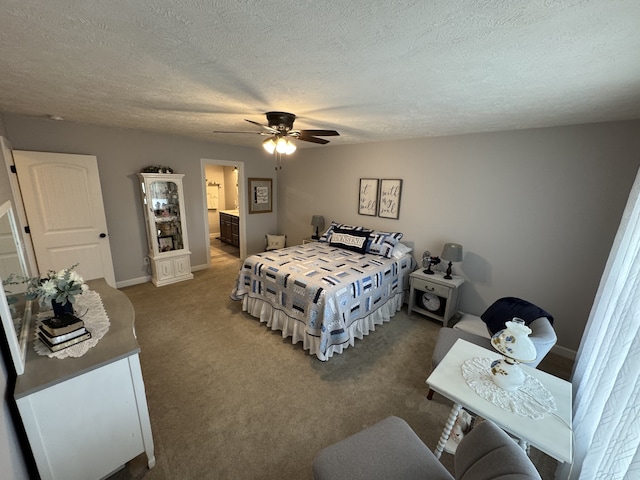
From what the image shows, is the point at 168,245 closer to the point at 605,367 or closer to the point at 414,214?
the point at 414,214

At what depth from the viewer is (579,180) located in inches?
97.6

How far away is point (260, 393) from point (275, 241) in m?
3.54

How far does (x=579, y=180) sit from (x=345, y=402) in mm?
3071

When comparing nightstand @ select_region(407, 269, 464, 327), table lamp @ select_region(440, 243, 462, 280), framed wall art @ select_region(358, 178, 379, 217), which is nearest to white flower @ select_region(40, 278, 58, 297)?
nightstand @ select_region(407, 269, 464, 327)

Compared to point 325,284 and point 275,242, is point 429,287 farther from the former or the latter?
point 275,242

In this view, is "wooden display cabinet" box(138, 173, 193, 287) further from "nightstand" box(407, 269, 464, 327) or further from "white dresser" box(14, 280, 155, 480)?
"nightstand" box(407, 269, 464, 327)

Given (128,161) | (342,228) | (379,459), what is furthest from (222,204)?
(379,459)

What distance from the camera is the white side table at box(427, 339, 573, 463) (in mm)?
1102

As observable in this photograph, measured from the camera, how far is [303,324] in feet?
8.76

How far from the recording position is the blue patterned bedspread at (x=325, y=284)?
8.25 feet

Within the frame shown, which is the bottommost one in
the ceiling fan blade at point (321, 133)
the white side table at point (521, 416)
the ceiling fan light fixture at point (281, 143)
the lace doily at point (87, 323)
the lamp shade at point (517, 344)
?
the white side table at point (521, 416)

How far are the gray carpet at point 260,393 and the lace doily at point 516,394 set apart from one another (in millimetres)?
712

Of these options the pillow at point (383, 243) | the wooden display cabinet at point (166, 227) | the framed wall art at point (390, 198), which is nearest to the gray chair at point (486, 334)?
the pillow at point (383, 243)

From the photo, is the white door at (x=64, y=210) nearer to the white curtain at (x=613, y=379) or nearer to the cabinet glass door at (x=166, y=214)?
the cabinet glass door at (x=166, y=214)
